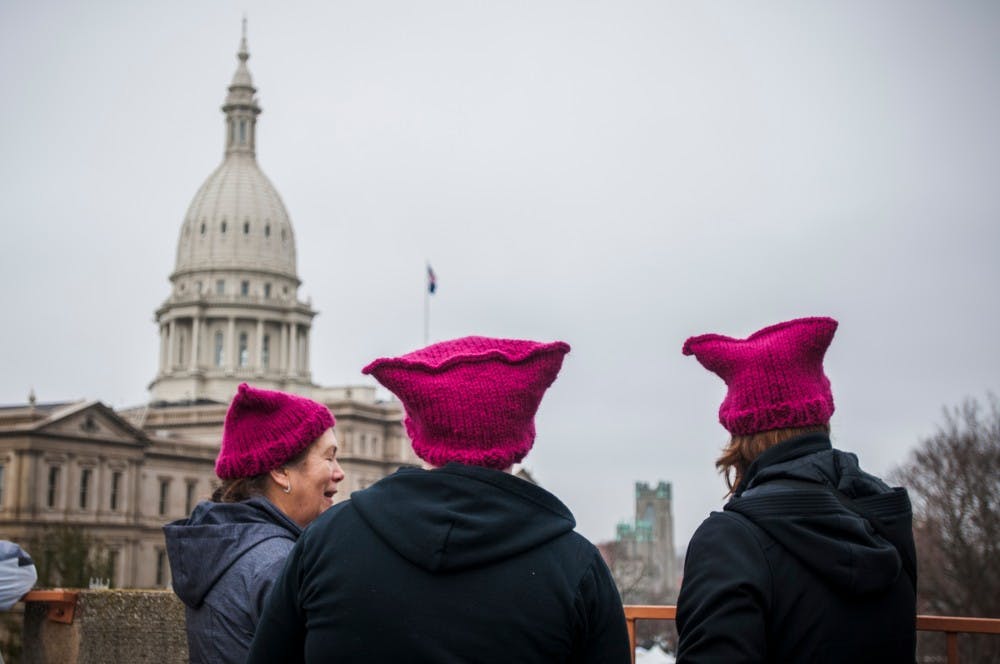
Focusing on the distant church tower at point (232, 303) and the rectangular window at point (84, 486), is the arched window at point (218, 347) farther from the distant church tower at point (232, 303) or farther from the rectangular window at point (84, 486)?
the rectangular window at point (84, 486)

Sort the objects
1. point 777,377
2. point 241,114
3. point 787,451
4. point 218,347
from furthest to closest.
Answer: point 241,114, point 218,347, point 777,377, point 787,451

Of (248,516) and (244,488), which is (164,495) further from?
(248,516)

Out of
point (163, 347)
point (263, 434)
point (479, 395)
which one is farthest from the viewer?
point (163, 347)

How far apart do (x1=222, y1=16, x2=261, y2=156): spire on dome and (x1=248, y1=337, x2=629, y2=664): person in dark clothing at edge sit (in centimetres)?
11826

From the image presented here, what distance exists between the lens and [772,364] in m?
4.65

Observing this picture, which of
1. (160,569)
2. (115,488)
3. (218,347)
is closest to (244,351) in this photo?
(218,347)

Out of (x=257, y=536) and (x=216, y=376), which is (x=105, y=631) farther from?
(x=216, y=376)

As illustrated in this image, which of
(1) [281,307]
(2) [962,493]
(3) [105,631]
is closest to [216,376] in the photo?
(1) [281,307]

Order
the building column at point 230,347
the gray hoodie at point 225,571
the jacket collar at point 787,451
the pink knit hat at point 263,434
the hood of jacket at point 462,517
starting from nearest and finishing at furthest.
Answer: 1. the hood of jacket at point 462,517
2. the jacket collar at point 787,451
3. the gray hoodie at point 225,571
4. the pink knit hat at point 263,434
5. the building column at point 230,347

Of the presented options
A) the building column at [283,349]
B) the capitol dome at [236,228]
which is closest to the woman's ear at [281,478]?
the building column at [283,349]

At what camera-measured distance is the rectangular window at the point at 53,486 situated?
71.6 metres

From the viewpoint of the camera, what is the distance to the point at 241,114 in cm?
12144

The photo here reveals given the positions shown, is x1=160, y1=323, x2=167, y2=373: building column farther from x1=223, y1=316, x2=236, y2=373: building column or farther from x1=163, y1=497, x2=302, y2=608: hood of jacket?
x1=163, y1=497, x2=302, y2=608: hood of jacket

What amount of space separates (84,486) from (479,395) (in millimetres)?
73982
